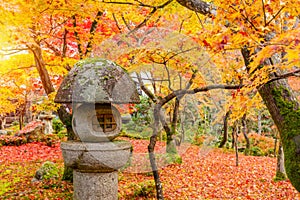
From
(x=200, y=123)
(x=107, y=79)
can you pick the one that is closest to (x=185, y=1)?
(x=107, y=79)

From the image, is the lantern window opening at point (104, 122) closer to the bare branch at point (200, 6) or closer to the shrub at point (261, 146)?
the bare branch at point (200, 6)

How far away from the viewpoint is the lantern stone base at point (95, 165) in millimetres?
4543

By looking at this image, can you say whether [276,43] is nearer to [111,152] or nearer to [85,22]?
[111,152]

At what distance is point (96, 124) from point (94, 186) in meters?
1.04

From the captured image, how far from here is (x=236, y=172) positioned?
31.7ft

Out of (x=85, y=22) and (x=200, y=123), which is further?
(x=85, y=22)

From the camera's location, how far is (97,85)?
452 cm

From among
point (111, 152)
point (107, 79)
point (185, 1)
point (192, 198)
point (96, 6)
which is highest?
point (96, 6)

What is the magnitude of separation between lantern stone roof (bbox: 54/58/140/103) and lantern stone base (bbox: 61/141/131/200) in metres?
0.76

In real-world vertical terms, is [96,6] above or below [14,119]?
above

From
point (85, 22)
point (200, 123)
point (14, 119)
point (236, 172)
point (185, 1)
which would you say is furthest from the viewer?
point (14, 119)

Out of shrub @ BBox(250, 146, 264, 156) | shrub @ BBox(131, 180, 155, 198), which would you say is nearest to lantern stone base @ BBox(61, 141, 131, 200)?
shrub @ BBox(131, 180, 155, 198)

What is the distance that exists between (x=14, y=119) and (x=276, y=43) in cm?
2451

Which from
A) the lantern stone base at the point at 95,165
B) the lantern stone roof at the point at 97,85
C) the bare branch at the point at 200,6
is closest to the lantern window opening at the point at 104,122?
the lantern stone base at the point at 95,165
